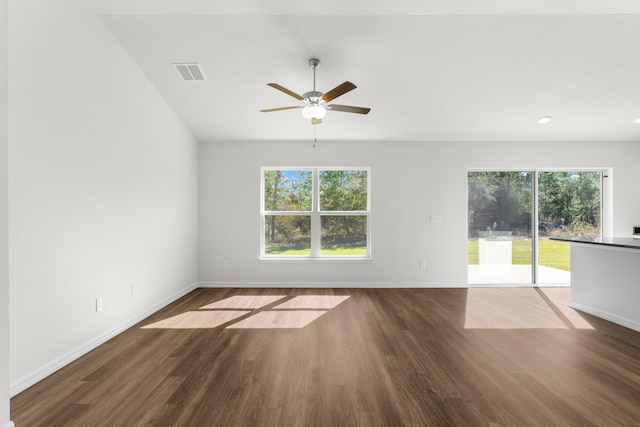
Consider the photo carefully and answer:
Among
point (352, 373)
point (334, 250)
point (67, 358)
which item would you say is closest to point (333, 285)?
point (334, 250)

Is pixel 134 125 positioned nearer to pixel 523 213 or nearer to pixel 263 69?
pixel 263 69

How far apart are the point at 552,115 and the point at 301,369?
472 cm

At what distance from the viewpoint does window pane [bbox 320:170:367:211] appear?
5.10 meters

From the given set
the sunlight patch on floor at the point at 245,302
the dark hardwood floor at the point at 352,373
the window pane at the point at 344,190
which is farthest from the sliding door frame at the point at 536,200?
the sunlight patch on floor at the point at 245,302

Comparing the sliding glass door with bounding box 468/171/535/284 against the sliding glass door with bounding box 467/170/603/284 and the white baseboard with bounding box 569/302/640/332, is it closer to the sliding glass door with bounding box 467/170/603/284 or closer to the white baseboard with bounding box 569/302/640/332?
the sliding glass door with bounding box 467/170/603/284

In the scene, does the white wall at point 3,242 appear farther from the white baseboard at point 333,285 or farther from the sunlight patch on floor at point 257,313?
the white baseboard at point 333,285

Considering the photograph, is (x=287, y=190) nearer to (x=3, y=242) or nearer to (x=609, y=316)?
(x=3, y=242)

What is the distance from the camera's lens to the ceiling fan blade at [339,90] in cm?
252

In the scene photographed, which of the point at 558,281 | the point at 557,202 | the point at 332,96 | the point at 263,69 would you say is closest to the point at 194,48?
the point at 263,69

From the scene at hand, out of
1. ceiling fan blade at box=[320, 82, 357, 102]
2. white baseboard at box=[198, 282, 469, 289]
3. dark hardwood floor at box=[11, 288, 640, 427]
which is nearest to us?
dark hardwood floor at box=[11, 288, 640, 427]

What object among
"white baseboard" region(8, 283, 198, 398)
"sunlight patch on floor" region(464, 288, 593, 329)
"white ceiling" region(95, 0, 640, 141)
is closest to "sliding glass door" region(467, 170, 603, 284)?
"sunlight patch on floor" region(464, 288, 593, 329)

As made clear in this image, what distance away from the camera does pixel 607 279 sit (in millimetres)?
3361

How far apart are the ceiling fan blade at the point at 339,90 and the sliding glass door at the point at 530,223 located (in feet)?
11.6

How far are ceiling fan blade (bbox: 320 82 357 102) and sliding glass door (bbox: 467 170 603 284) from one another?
3.52 metres
